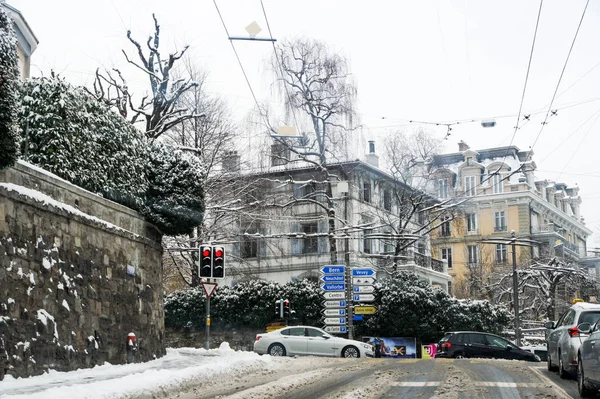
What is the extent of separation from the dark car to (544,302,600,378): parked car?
12.6 metres

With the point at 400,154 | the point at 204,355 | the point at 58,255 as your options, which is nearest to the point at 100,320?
the point at 58,255

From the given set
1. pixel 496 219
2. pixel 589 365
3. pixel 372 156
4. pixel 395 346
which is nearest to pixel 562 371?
pixel 589 365

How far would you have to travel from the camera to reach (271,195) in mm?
39312

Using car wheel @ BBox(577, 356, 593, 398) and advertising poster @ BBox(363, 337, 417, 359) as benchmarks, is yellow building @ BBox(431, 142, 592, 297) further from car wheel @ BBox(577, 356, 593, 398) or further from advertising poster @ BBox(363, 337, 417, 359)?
car wheel @ BBox(577, 356, 593, 398)

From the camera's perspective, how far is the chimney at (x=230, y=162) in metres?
37.8

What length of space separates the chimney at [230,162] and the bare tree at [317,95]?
2.25 m

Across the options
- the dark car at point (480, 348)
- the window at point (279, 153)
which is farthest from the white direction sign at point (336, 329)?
the window at point (279, 153)

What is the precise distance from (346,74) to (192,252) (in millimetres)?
11388

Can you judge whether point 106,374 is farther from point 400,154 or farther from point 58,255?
point 400,154

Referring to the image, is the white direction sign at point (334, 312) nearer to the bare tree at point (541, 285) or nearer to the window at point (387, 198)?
the window at point (387, 198)

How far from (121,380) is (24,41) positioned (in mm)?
19848

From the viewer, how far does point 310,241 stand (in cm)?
5103

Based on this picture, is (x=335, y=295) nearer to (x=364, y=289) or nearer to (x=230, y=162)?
(x=364, y=289)

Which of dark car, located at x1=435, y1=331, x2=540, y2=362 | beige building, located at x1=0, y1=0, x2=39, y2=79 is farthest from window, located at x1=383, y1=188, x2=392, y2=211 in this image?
beige building, located at x1=0, y1=0, x2=39, y2=79
